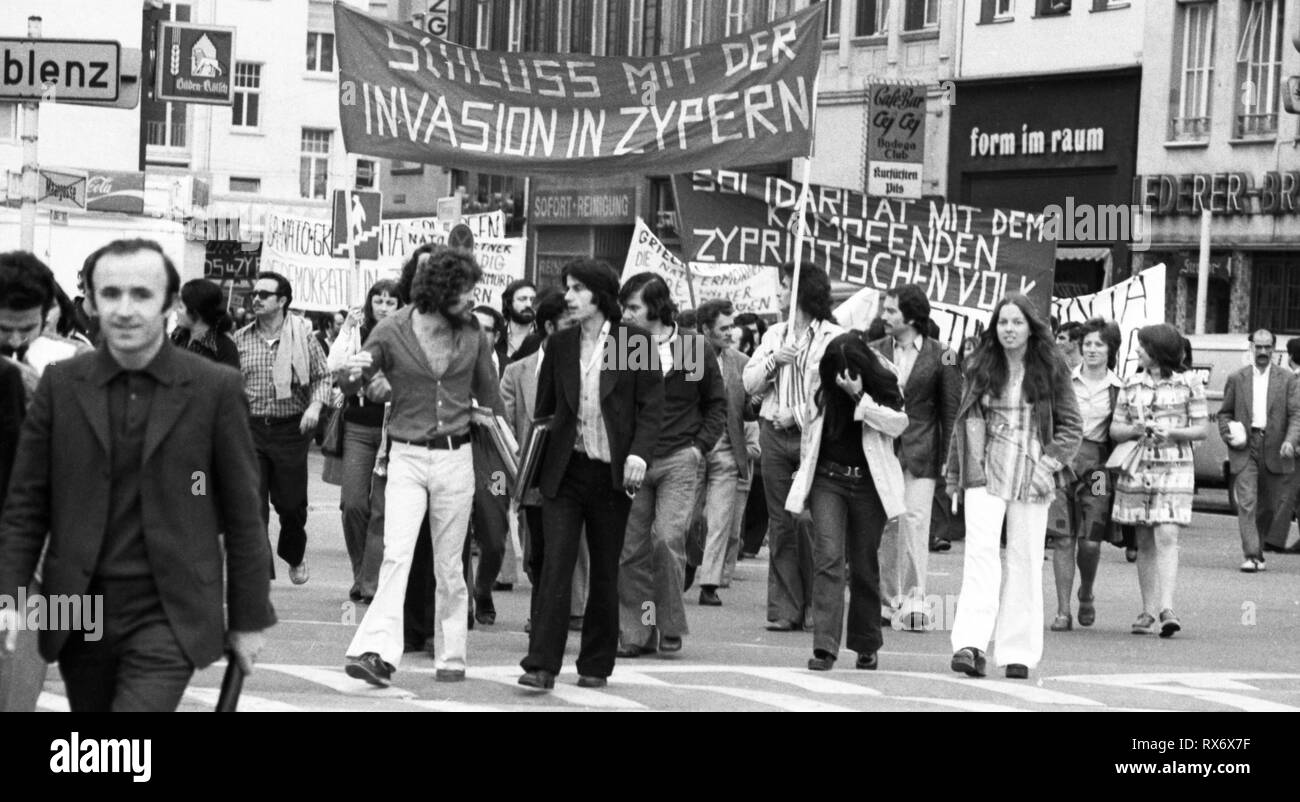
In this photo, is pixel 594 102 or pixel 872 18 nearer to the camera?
pixel 594 102

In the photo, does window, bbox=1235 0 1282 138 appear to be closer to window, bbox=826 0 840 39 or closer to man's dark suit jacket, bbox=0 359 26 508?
window, bbox=826 0 840 39

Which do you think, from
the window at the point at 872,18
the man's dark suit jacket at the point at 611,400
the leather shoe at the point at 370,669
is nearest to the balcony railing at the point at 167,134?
the window at the point at 872,18

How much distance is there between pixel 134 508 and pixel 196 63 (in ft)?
74.2

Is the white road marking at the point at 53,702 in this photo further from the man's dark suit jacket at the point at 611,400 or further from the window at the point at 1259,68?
the window at the point at 1259,68

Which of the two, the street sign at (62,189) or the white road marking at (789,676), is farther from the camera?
the street sign at (62,189)

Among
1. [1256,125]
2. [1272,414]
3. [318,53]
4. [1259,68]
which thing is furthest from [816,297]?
[318,53]

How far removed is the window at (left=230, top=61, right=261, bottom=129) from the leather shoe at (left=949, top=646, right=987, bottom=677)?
6844cm

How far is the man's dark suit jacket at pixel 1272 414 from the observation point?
21.1 meters

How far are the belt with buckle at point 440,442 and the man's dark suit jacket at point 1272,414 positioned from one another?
1146cm

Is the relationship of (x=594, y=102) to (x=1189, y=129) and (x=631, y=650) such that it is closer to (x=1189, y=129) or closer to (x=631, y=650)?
(x=631, y=650)

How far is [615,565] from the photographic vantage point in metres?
11.1

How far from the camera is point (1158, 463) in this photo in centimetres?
1509

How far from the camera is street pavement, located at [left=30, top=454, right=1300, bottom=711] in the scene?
34.6 feet
